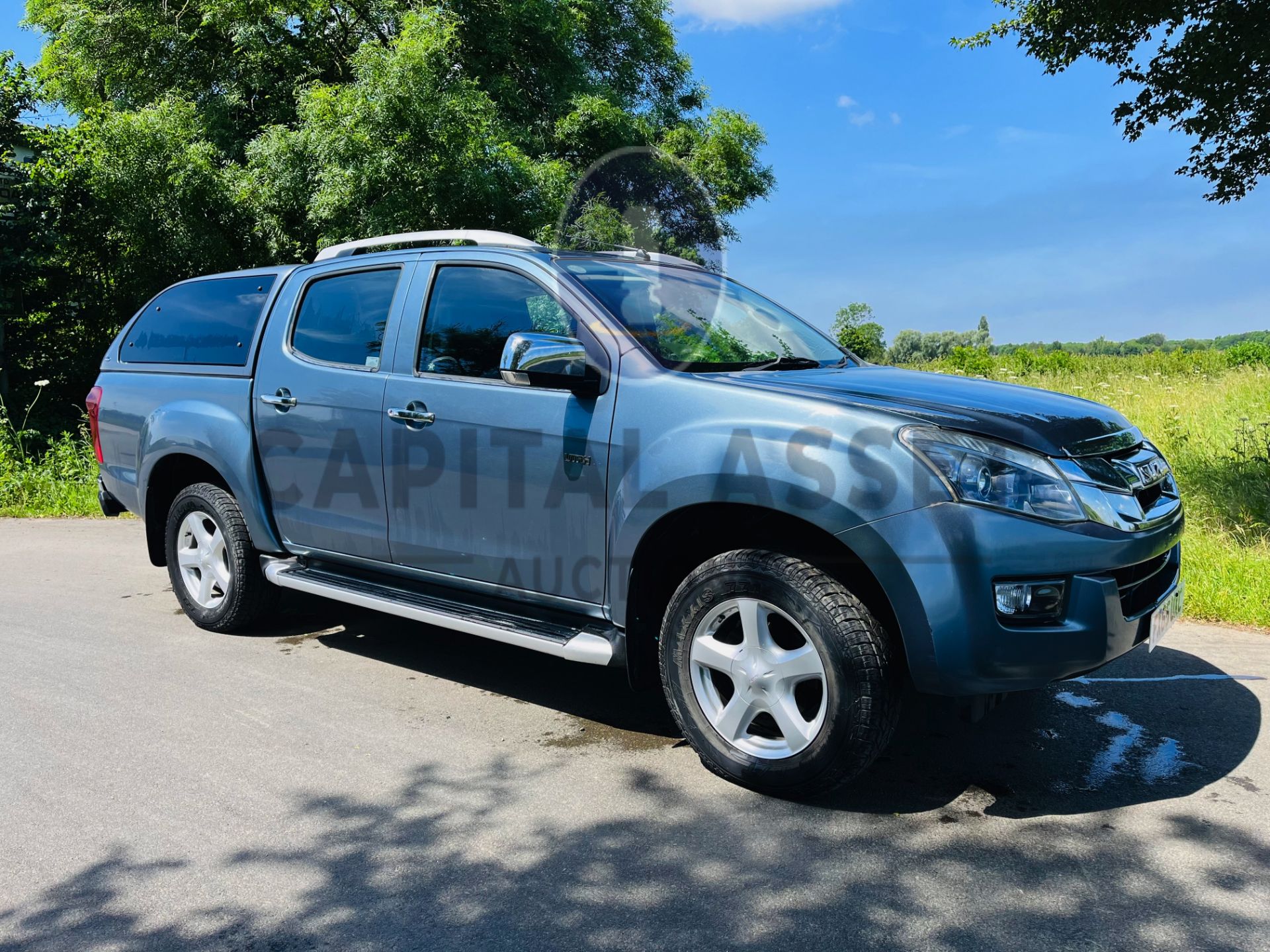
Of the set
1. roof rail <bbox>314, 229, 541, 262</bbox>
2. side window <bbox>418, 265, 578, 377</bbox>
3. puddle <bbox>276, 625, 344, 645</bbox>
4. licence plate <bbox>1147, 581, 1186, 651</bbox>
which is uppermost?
roof rail <bbox>314, 229, 541, 262</bbox>

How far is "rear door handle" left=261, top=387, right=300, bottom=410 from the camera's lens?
4.78m

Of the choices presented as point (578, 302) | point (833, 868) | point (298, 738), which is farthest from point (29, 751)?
point (833, 868)

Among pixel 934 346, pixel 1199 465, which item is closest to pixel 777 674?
pixel 1199 465

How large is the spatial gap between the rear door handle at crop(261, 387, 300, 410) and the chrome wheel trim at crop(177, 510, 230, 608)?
→ 2.79 feet

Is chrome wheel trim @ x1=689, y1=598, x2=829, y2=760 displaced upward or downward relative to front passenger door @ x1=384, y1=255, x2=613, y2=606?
downward

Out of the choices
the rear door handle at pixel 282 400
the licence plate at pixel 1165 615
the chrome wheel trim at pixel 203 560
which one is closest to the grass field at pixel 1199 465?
the licence plate at pixel 1165 615

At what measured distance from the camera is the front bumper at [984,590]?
116 inches

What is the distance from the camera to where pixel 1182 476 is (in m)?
8.31

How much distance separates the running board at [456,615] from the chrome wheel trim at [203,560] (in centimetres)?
42

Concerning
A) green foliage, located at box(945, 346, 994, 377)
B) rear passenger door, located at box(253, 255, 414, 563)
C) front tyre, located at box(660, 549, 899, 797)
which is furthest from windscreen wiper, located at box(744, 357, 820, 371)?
green foliage, located at box(945, 346, 994, 377)

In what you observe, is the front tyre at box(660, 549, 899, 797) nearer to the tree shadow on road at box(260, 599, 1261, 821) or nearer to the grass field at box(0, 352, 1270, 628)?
the tree shadow on road at box(260, 599, 1261, 821)

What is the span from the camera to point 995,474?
3.02 metres

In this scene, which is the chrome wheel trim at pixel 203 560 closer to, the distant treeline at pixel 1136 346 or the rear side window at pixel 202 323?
the rear side window at pixel 202 323

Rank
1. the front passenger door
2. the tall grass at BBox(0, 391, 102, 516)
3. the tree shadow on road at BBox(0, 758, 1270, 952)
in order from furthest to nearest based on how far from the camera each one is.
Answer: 1. the tall grass at BBox(0, 391, 102, 516)
2. the front passenger door
3. the tree shadow on road at BBox(0, 758, 1270, 952)
